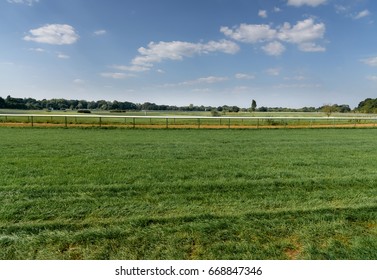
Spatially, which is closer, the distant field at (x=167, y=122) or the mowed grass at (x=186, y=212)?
the mowed grass at (x=186, y=212)

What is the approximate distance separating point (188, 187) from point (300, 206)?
249 cm

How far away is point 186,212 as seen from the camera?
15.3ft

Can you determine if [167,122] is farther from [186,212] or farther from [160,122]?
[186,212]

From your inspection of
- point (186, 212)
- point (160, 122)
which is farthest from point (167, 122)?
point (186, 212)

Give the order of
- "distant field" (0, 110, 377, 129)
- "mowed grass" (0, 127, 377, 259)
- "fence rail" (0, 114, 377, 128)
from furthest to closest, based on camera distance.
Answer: "fence rail" (0, 114, 377, 128) < "distant field" (0, 110, 377, 129) < "mowed grass" (0, 127, 377, 259)

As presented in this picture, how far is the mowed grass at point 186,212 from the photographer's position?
3.51m

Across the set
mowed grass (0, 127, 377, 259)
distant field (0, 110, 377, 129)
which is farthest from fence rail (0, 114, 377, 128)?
mowed grass (0, 127, 377, 259)

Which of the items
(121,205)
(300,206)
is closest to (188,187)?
(121,205)

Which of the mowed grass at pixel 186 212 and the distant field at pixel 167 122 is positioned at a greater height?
the distant field at pixel 167 122

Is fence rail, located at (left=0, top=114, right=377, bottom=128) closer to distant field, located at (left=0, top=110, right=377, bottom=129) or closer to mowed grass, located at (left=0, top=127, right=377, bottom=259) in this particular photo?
distant field, located at (left=0, top=110, right=377, bottom=129)

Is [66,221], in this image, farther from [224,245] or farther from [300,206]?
[300,206]

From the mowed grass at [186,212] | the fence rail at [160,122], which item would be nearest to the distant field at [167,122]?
the fence rail at [160,122]

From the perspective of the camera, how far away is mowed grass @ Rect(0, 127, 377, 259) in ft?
11.5

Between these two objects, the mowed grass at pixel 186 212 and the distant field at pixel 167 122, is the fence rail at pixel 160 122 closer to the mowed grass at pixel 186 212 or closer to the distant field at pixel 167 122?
the distant field at pixel 167 122
